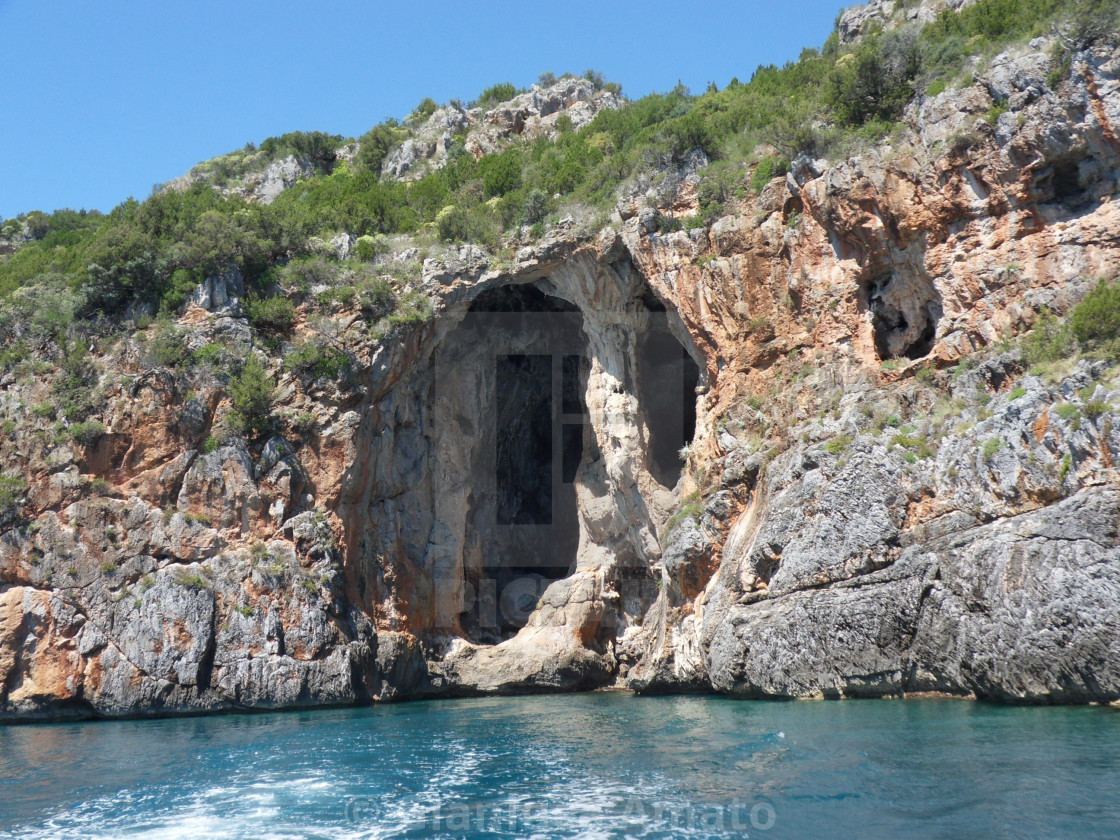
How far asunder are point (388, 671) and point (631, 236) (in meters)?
15.5

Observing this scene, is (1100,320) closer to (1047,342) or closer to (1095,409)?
(1047,342)

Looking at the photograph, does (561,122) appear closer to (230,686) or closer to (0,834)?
(230,686)

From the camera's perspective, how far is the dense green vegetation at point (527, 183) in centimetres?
2430

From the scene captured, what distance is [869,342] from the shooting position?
2308cm

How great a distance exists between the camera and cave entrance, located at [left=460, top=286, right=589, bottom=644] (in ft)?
111

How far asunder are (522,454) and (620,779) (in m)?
23.4

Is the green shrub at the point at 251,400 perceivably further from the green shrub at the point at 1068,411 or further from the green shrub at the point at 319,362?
the green shrub at the point at 1068,411

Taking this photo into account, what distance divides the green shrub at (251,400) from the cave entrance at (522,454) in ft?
27.1

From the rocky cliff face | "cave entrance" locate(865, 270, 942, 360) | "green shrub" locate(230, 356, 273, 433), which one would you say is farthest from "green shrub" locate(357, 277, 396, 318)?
"cave entrance" locate(865, 270, 942, 360)

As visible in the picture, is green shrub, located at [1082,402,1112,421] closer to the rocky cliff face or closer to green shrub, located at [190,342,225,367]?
the rocky cliff face

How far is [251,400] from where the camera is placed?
28.2m

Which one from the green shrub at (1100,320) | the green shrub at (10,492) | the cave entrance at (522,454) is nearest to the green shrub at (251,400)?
the green shrub at (10,492)

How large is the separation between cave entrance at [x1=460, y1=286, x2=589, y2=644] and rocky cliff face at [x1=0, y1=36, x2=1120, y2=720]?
5.3 inches

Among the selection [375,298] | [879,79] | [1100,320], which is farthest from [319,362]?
[1100,320]
